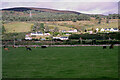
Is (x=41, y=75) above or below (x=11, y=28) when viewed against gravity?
below

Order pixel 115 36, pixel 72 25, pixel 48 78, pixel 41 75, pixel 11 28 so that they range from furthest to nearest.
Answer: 1. pixel 72 25
2. pixel 11 28
3. pixel 115 36
4. pixel 41 75
5. pixel 48 78

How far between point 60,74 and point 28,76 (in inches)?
58.5

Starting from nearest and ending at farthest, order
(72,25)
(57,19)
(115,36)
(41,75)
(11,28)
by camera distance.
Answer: (41,75), (115,36), (11,28), (72,25), (57,19)

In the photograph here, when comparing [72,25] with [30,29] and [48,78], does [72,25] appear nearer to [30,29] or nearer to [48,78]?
[30,29]

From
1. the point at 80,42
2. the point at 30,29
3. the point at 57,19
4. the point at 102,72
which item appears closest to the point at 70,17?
the point at 57,19

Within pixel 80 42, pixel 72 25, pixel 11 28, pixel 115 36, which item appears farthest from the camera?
pixel 72 25

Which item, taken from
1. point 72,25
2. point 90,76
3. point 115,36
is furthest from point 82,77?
point 72,25

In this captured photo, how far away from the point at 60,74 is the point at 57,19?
317 feet

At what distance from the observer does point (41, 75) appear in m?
11.2

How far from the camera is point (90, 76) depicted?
10.8m

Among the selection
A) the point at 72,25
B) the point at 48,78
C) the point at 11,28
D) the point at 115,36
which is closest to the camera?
the point at 48,78

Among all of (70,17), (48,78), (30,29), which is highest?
(70,17)

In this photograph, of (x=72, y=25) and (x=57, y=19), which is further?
(x=57, y=19)

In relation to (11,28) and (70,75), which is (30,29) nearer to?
(11,28)
